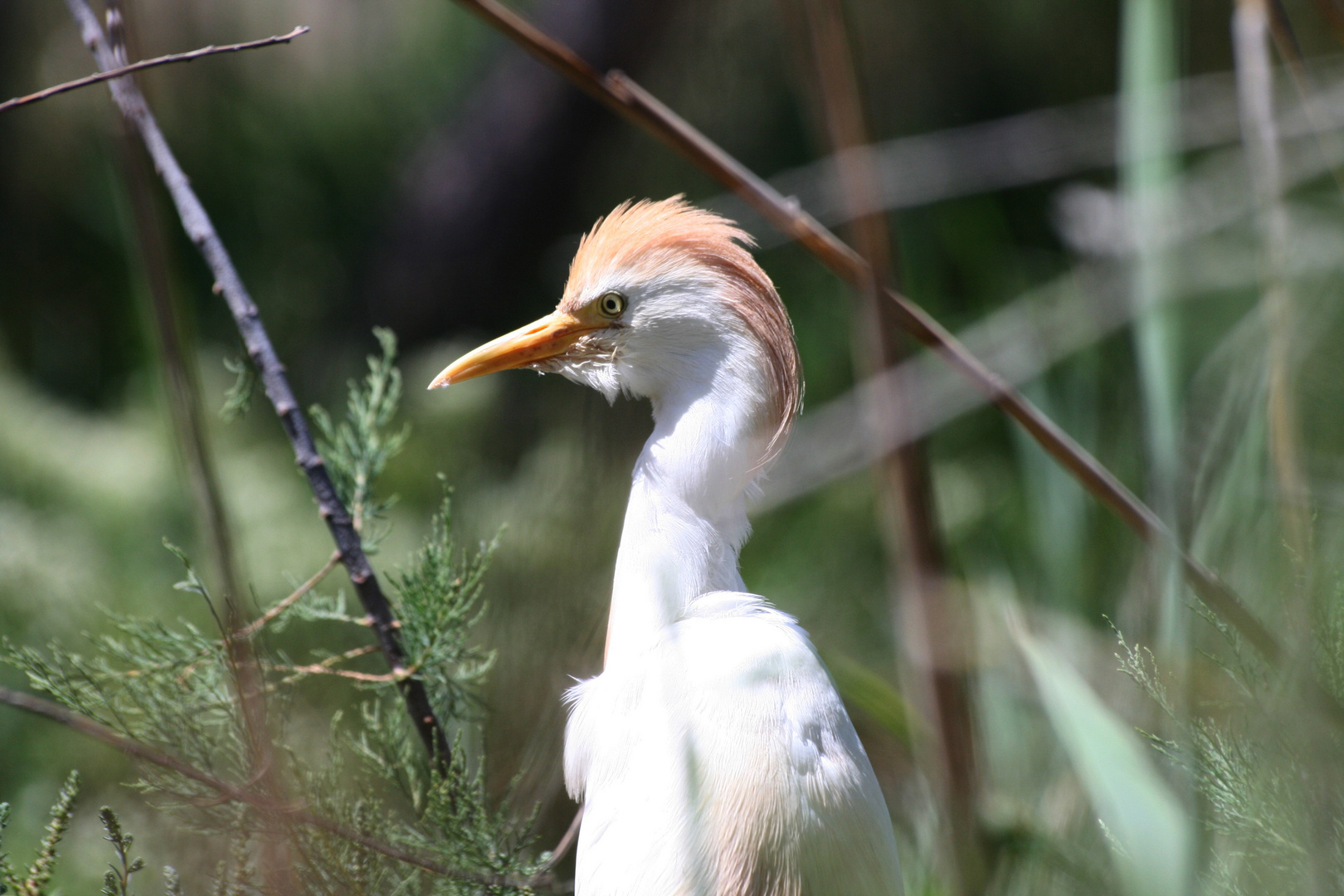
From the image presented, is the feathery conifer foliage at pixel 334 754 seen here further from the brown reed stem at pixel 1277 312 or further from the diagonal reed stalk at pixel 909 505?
the brown reed stem at pixel 1277 312

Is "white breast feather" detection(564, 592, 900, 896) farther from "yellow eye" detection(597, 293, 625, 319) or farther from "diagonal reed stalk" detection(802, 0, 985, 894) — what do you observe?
"diagonal reed stalk" detection(802, 0, 985, 894)

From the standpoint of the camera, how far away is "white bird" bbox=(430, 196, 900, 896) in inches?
28.3

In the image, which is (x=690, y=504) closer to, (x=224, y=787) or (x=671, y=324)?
(x=671, y=324)

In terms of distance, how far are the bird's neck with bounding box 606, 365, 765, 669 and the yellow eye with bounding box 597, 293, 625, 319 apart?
4.0 inches

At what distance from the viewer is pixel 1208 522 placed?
26.8 inches

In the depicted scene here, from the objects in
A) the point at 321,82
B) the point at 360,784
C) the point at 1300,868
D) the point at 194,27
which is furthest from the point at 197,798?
the point at 321,82

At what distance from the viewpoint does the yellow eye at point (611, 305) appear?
0.92m

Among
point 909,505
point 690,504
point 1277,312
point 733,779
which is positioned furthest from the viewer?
point 690,504

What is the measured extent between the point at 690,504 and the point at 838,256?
0.31 metres

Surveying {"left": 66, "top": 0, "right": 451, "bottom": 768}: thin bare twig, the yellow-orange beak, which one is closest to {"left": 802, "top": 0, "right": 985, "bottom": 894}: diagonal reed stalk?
{"left": 66, "top": 0, "right": 451, "bottom": 768}: thin bare twig

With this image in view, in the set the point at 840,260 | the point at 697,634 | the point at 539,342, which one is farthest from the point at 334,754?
the point at 840,260

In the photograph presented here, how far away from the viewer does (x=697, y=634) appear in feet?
2.61

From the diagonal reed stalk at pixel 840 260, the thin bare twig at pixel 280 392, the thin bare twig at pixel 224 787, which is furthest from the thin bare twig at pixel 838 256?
the thin bare twig at pixel 224 787

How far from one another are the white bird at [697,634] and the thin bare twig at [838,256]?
222 mm
